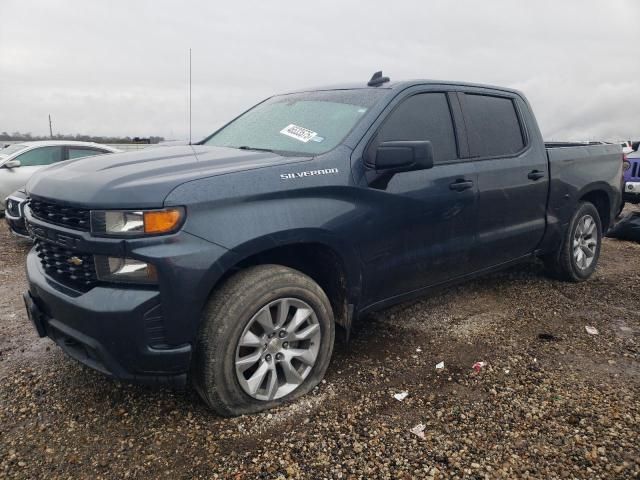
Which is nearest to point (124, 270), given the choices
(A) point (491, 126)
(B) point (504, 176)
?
(B) point (504, 176)

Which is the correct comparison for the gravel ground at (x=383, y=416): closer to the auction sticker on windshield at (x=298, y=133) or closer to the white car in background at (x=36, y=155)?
the auction sticker on windshield at (x=298, y=133)

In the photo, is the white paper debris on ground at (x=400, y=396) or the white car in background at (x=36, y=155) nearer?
the white paper debris on ground at (x=400, y=396)

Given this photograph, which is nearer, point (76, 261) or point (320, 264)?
point (76, 261)

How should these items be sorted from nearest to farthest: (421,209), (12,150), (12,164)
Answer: (421,209)
(12,164)
(12,150)

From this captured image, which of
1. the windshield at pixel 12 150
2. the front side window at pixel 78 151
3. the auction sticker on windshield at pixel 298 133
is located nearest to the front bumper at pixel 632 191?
the auction sticker on windshield at pixel 298 133

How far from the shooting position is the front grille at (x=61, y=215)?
233cm

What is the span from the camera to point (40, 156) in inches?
346

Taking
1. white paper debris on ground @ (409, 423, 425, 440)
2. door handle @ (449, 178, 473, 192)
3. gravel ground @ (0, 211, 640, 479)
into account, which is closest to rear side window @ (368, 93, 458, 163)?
door handle @ (449, 178, 473, 192)

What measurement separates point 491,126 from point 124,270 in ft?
9.76

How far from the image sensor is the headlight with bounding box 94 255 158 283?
87.6 inches

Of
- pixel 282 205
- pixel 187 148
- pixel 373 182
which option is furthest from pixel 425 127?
pixel 187 148

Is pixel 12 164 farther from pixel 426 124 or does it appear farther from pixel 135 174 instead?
pixel 426 124

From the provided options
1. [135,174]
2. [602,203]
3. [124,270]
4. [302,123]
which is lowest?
[602,203]

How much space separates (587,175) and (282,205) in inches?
137
